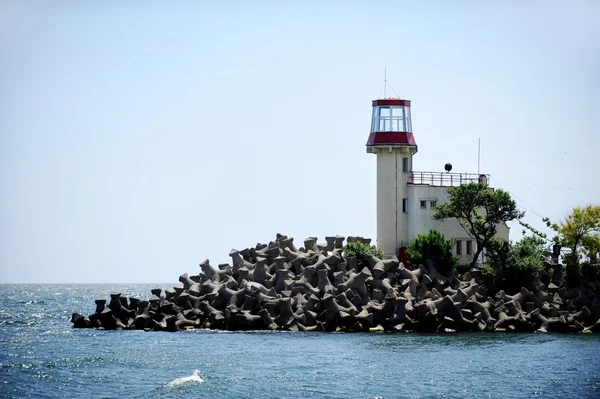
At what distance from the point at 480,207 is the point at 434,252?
367cm

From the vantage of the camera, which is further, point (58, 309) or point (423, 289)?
point (58, 309)

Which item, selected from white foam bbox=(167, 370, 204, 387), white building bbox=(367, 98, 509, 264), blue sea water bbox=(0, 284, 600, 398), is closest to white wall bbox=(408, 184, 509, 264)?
white building bbox=(367, 98, 509, 264)

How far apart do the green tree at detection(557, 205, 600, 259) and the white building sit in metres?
4.91

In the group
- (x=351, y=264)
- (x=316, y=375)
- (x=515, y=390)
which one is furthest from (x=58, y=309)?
(x=515, y=390)

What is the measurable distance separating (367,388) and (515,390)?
15.0ft

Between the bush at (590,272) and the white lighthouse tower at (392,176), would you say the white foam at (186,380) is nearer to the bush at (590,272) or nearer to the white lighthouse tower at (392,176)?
the white lighthouse tower at (392,176)

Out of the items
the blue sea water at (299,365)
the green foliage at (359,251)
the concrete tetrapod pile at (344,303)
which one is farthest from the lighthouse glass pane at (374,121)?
the blue sea water at (299,365)

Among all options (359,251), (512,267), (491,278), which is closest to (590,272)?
(512,267)

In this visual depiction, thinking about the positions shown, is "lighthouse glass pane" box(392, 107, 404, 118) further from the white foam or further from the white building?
the white foam

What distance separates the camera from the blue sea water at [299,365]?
33000 millimetres

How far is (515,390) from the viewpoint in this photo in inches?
1308

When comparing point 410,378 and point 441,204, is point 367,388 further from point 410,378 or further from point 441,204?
point 441,204

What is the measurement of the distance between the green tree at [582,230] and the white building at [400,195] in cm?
491

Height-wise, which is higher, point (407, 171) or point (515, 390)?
point (407, 171)
